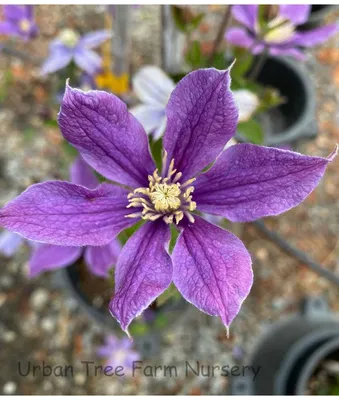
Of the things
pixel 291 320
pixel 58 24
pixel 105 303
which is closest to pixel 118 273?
pixel 105 303

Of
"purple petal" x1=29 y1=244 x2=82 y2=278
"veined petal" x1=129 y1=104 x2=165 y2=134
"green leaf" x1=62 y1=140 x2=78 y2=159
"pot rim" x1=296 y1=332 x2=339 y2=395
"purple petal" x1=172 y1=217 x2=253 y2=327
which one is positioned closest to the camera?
"purple petal" x1=172 y1=217 x2=253 y2=327

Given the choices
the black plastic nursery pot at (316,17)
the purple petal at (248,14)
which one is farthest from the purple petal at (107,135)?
the black plastic nursery pot at (316,17)

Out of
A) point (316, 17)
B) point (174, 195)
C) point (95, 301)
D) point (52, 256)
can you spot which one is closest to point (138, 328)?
point (95, 301)

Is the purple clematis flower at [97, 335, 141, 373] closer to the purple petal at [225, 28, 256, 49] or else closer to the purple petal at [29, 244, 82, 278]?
the purple petal at [29, 244, 82, 278]

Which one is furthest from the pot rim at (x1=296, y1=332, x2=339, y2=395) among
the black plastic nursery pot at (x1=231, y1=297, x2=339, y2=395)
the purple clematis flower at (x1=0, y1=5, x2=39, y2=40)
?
the purple clematis flower at (x1=0, y1=5, x2=39, y2=40)

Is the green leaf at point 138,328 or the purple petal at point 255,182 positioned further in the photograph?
the green leaf at point 138,328

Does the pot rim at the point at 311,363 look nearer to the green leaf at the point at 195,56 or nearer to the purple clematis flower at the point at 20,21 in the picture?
the green leaf at the point at 195,56

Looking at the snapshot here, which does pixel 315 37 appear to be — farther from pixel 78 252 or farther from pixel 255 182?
pixel 78 252
